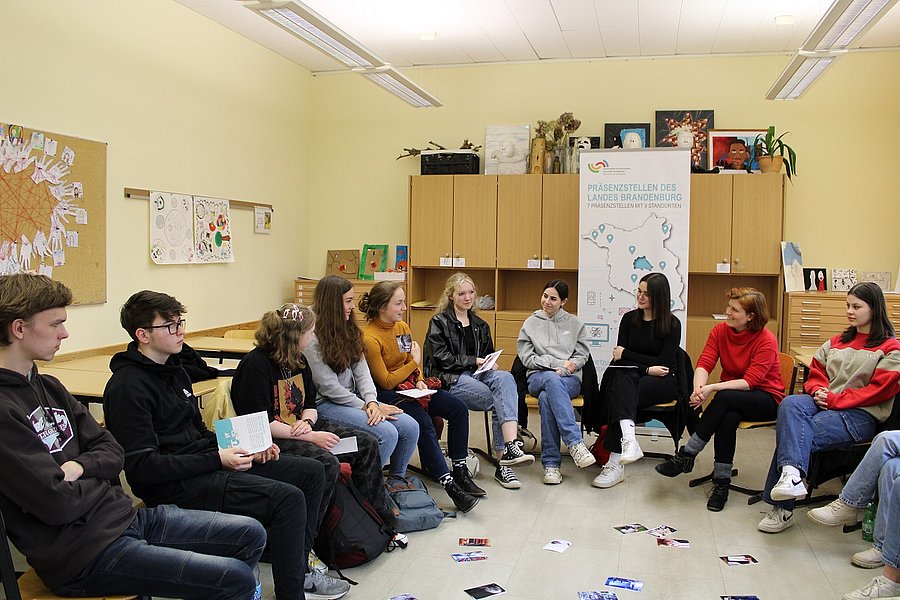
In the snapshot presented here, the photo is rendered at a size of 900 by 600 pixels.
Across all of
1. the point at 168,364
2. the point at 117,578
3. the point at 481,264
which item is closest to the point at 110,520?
the point at 117,578

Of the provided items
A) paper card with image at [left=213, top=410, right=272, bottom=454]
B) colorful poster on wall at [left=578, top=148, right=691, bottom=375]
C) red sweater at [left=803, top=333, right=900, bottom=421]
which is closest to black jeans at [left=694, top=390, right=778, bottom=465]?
red sweater at [left=803, top=333, right=900, bottom=421]

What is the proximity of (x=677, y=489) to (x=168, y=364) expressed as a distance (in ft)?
10.3

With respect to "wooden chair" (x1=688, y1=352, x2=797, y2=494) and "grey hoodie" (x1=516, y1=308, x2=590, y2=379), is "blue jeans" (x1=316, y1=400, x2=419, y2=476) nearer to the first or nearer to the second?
"grey hoodie" (x1=516, y1=308, x2=590, y2=379)

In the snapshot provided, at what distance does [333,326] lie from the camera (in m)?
4.12

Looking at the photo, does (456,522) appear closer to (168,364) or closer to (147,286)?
(168,364)

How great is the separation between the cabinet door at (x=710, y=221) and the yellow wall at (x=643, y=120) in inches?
28.7

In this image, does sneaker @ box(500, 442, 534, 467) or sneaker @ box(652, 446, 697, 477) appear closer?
sneaker @ box(652, 446, 697, 477)

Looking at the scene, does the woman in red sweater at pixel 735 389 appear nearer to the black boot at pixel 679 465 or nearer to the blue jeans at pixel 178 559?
the black boot at pixel 679 465

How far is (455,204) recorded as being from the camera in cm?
720

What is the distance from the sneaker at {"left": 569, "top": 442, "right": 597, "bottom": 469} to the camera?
4.72 metres

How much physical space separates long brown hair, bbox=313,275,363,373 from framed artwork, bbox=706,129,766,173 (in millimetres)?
4179

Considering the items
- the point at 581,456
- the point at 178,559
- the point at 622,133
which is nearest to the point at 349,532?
the point at 178,559

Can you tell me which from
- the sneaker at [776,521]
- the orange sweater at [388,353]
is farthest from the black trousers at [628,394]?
the orange sweater at [388,353]

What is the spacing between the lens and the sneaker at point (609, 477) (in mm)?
4703
